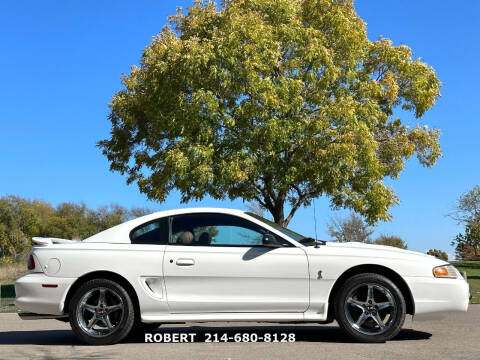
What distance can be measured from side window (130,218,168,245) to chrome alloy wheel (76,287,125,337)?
2.28ft

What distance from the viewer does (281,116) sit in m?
21.2

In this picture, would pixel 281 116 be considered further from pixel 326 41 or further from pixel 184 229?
pixel 184 229

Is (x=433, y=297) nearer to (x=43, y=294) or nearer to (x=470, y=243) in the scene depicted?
(x=43, y=294)

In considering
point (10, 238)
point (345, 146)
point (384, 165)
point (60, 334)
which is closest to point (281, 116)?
point (345, 146)

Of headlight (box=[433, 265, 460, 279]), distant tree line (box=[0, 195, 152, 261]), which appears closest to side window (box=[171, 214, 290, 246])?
headlight (box=[433, 265, 460, 279])

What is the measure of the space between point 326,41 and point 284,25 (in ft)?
5.92

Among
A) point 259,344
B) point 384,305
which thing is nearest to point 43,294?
point 259,344

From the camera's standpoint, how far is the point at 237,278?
698cm

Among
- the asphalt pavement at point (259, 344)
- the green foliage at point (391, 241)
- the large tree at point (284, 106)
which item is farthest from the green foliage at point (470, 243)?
the asphalt pavement at point (259, 344)

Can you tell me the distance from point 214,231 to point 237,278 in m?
0.66

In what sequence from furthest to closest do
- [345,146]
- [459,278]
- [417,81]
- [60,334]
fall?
[417,81] < [345,146] < [60,334] < [459,278]

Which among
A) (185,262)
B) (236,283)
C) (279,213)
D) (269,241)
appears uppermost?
(279,213)

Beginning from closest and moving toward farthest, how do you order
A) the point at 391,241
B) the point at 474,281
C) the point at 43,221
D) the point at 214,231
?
the point at 214,231 < the point at 474,281 < the point at 391,241 < the point at 43,221

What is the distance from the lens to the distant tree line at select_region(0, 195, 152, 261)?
238 ft
